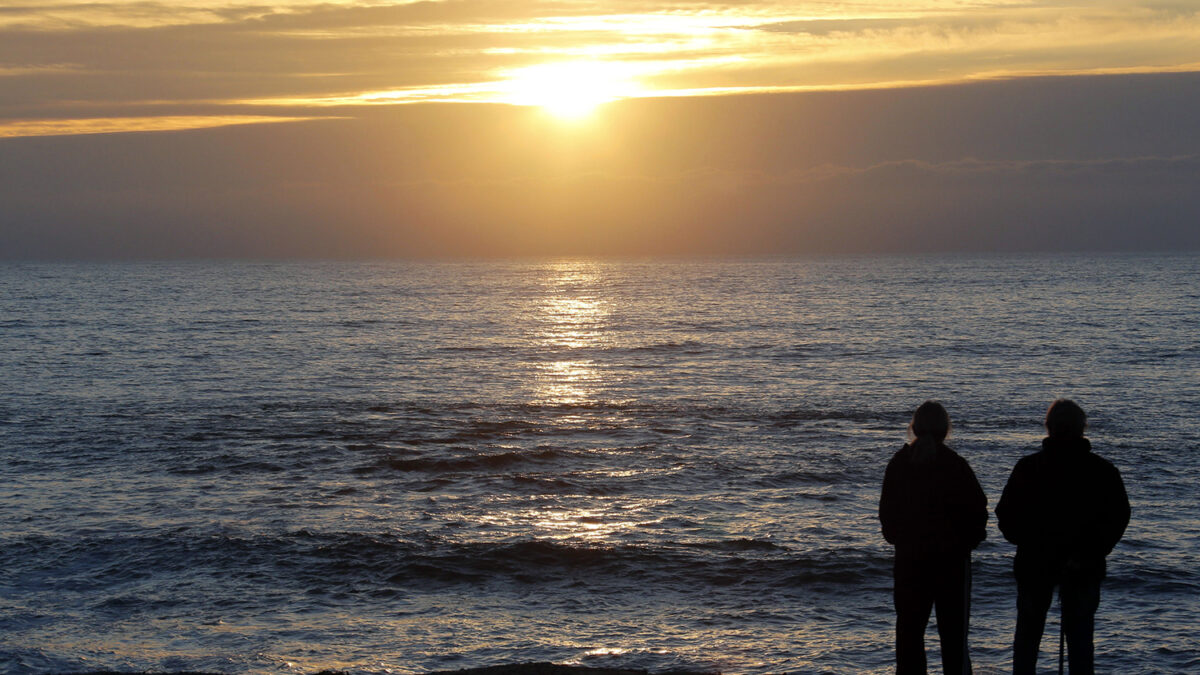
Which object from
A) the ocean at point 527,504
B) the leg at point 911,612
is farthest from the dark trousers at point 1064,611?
the ocean at point 527,504

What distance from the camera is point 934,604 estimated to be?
261 inches

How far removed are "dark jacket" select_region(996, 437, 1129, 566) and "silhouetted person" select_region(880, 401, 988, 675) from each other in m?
0.27

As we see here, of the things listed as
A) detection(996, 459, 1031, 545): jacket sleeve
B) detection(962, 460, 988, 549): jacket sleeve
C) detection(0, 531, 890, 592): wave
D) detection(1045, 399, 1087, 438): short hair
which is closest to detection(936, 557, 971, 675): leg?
detection(962, 460, 988, 549): jacket sleeve

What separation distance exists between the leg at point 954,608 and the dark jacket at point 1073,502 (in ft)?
1.45

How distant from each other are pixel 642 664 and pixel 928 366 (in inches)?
1164

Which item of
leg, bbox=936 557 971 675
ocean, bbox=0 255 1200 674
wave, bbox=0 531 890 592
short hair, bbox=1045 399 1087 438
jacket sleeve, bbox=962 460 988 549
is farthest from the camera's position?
wave, bbox=0 531 890 592

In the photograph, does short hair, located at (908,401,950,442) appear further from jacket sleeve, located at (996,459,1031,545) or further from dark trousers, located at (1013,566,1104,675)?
dark trousers, located at (1013,566,1104,675)

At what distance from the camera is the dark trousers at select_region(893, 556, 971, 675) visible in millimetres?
6414

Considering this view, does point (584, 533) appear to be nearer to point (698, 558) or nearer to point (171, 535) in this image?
point (698, 558)

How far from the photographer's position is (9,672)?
895cm

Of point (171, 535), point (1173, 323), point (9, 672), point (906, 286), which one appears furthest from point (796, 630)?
point (906, 286)

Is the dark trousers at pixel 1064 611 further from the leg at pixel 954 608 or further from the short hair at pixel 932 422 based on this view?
the short hair at pixel 932 422

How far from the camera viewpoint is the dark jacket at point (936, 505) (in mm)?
6301

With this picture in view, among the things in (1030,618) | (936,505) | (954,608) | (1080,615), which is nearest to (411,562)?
(954,608)
